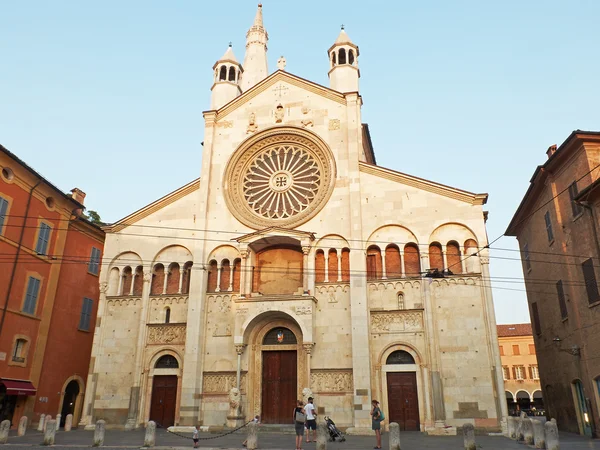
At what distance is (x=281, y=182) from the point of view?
24.4 meters

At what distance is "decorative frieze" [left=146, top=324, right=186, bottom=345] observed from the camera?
22.2 m

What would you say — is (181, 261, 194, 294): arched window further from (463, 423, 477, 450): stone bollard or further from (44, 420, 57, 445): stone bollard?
(463, 423, 477, 450): stone bollard

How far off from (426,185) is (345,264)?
5.11 m

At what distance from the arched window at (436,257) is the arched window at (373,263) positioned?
7.32 ft

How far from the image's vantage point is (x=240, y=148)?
82.2 ft

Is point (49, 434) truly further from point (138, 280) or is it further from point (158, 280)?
point (138, 280)

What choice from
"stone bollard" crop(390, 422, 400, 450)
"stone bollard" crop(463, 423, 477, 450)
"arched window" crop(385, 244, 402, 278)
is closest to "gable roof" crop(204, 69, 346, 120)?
"arched window" crop(385, 244, 402, 278)

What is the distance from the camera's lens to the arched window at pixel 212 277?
22969 mm

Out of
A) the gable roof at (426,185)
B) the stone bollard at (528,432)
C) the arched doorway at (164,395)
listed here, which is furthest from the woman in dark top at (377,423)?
the arched doorway at (164,395)

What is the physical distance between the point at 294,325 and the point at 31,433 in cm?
1174

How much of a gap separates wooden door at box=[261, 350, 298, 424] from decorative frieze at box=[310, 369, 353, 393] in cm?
121

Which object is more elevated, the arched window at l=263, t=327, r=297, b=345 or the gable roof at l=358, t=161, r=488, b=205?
the gable roof at l=358, t=161, r=488, b=205

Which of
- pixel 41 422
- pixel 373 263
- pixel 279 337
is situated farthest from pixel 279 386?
pixel 41 422

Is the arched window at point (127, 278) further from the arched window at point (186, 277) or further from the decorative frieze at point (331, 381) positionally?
the decorative frieze at point (331, 381)
